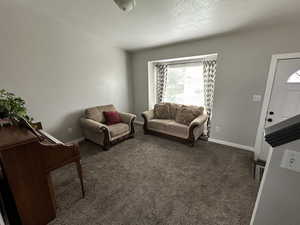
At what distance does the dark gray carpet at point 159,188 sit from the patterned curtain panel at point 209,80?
1.31m

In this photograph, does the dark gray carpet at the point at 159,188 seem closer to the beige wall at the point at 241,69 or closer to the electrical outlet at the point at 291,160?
the beige wall at the point at 241,69

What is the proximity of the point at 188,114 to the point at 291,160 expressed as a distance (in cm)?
262

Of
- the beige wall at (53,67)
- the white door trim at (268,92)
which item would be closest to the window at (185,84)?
the white door trim at (268,92)

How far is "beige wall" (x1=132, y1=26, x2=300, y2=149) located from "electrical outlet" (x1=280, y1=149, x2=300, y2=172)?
247 centimetres

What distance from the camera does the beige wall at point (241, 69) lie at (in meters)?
2.36

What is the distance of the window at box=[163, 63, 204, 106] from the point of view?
3.68m

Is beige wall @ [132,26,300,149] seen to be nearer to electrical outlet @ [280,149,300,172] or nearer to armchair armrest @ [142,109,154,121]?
armchair armrest @ [142,109,154,121]

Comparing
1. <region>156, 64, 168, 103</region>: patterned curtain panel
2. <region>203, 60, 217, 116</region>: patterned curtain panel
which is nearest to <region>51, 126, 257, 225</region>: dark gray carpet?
Answer: <region>203, 60, 217, 116</region>: patterned curtain panel

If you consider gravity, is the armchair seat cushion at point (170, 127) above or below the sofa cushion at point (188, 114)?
below

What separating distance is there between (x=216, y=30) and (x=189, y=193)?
2.92 m

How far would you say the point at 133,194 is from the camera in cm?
176

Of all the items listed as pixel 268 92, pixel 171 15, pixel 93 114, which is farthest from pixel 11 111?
pixel 268 92

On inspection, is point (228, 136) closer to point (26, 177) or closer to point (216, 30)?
point (216, 30)

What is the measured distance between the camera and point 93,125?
2799mm
